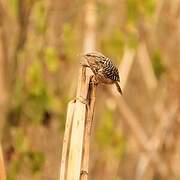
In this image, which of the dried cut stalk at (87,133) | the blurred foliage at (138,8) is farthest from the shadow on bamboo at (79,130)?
the blurred foliage at (138,8)

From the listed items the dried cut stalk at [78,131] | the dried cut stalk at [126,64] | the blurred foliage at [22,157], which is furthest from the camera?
the dried cut stalk at [126,64]

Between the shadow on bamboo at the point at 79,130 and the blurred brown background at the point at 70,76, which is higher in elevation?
the blurred brown background at the point at 70,76

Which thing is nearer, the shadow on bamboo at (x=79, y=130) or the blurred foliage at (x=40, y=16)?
the shadow on bamboo at (x=79, y=130)

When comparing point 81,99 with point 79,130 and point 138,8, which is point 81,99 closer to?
point 79,130

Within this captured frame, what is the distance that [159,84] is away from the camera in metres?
3.04

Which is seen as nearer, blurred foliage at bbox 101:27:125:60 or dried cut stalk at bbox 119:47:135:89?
blurred foliage at bbox 101:27:125:60

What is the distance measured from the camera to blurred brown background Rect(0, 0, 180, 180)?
243cm

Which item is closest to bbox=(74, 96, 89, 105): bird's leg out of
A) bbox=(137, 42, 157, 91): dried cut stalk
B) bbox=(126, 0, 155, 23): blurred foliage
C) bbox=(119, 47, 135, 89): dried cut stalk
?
bbox=(126, 0, 155, 23): blurred foliage

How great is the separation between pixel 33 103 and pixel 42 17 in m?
0.36

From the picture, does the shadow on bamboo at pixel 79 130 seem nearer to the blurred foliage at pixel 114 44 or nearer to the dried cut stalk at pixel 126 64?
the blurred foliage at pixel 114 44

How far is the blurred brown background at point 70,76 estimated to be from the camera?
243 cm

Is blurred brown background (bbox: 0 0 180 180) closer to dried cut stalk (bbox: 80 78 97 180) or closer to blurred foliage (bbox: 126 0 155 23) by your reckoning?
blurred foliage (bbox: 126 0 155 23)

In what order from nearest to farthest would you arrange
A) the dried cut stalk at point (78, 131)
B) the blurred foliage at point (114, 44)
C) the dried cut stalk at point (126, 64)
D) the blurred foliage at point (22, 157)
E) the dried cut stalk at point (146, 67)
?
the dried cut stalk at point (78, 131) < the blurred foliage at point (22, 157) < the blurred foliage at point (114, 44) < the dried cut stalk at point (126, 64) < the dried cut stalk at point (146, 67)

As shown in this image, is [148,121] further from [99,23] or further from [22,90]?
[22,90]
